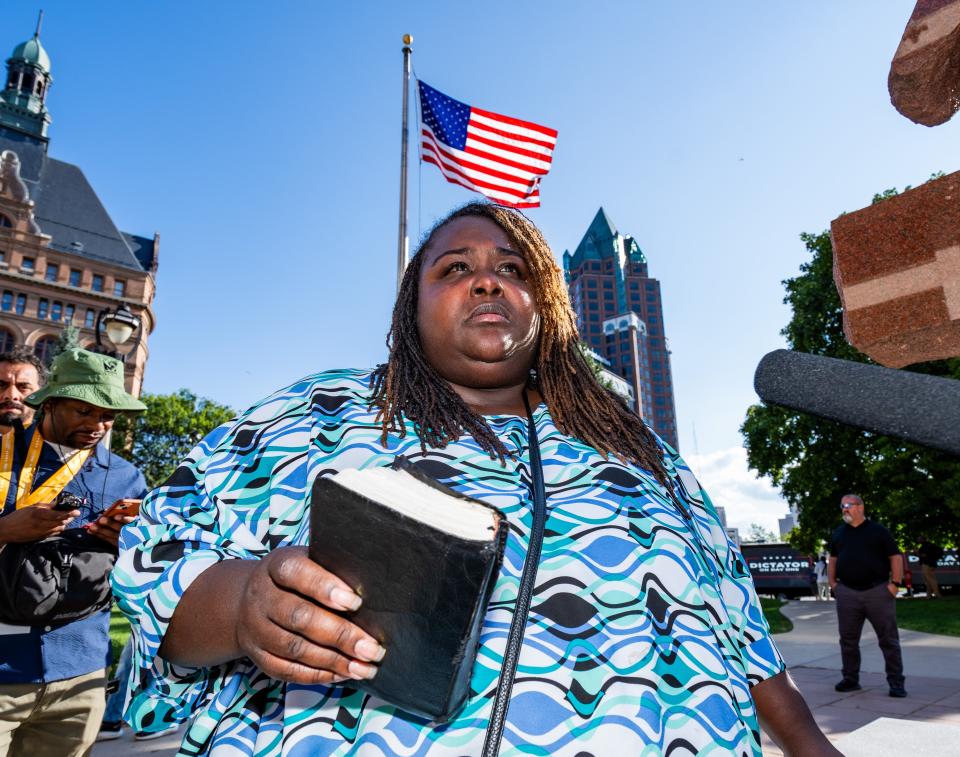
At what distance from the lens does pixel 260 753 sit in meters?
0.92

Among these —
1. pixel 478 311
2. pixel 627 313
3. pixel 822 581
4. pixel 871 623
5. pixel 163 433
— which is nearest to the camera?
pixel 478 311

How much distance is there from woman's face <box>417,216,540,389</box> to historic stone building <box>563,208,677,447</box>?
388ft

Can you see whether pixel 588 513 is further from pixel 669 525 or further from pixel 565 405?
pixel 565 405

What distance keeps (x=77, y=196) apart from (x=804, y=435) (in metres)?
59.9

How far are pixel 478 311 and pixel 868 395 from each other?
1.01 metres

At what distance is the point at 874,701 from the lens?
533 cm

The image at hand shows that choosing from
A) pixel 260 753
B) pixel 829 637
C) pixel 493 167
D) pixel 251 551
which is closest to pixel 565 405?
pixel 251 551

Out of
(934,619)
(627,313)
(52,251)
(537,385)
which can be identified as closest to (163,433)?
(52,251)

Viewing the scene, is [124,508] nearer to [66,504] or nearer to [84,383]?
[66,504]

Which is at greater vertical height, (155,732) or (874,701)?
(155,732)

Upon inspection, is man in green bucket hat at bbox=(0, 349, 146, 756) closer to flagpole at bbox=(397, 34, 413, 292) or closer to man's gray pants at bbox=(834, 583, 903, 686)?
flagpole at bbox=(397, 34, 413, 292)

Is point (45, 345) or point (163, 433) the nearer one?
point (163, 433)

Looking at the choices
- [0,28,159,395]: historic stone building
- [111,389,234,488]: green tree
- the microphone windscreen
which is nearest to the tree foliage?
the microphone windscreen

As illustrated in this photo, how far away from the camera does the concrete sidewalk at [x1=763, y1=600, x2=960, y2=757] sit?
10.2 feet
